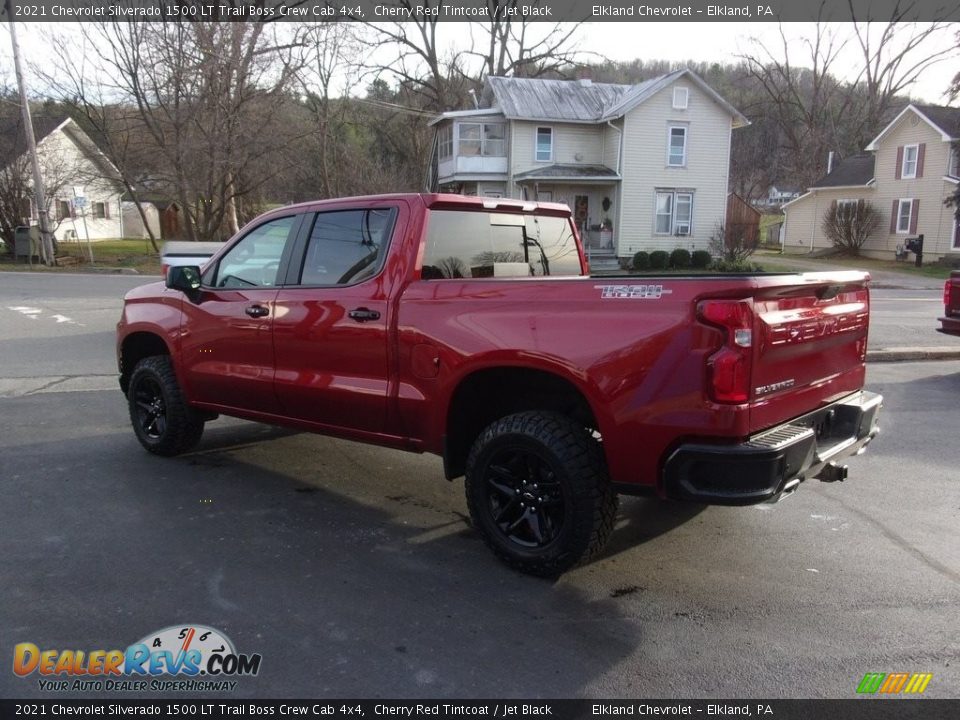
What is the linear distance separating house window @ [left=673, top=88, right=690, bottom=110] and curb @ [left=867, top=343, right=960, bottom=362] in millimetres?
26388

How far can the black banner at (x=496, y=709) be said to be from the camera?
276cm

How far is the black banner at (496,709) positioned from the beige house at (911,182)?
3449 cm

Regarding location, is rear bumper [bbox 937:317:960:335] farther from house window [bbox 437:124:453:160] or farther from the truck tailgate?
house window [bbox 437:124:453:160]

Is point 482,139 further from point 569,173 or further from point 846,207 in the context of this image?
point 846,207

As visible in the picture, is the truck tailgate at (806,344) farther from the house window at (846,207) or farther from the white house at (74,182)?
the house window at (846,207)

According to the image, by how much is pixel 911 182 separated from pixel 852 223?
309 centimetres

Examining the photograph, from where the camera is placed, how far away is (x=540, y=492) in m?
3.84

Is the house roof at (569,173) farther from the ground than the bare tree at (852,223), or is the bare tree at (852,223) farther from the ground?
the house roof at (569,173)

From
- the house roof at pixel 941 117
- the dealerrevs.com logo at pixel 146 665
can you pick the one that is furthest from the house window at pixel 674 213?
the dealerrevs.com logo at pixel 146 665

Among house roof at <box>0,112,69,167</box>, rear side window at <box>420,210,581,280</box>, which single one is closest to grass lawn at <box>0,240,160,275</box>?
house roof at <box>0,112,69,167</box>

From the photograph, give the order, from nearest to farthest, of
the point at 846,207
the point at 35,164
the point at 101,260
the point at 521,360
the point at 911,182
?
the point at 521,360, the point at 35,164, the point at 101,260, the point at 911,182, the point at 846,207

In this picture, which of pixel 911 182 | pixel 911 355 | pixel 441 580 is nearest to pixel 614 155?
pixel 911 182

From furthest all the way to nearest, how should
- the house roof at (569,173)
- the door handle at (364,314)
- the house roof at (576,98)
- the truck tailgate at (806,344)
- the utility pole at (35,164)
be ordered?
the house roof at (569,173)
the house roof at (576,98)
the utility pole at (35,164)
the door handle at (364,314)
the truck tailgate at (806,344)

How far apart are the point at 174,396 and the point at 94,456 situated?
0.90m
